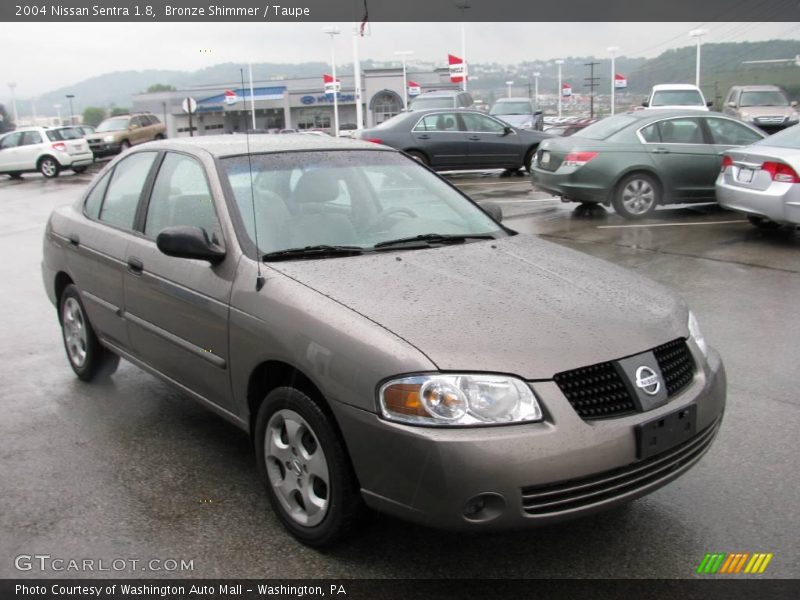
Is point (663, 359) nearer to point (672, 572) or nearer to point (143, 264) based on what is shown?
point (672, 572)

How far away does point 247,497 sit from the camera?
3598 millimetres

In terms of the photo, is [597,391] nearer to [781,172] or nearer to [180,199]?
[180,199]

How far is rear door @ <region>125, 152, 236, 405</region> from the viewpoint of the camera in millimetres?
3576

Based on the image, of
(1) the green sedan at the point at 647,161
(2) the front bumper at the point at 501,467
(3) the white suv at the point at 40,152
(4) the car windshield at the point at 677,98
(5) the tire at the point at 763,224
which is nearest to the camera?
(2) the front bumper at the point at 501,467

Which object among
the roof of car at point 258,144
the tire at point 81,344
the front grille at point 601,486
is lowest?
the tire at point 81,344

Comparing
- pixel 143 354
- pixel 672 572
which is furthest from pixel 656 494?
pixel 143 354

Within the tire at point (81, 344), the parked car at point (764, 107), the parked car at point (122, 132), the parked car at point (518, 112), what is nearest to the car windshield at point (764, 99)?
the parked car at point (764, 107)

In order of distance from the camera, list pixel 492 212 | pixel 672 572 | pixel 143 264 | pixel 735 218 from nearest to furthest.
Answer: pixel 672 572 < pixel 143 264 < pixel 492 212 < pixel 735 218

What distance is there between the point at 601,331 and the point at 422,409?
0.79 meters

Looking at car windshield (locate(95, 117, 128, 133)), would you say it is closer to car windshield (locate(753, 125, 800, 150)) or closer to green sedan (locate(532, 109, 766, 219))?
green sedan (locate(532, 109, 766, 219))

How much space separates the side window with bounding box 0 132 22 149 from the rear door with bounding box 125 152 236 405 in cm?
2479

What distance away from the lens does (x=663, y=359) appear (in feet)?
9.98

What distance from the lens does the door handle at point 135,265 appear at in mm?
4211

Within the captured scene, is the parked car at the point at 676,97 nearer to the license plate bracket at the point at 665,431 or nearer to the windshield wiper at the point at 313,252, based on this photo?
the windshield wiper at the point at 313,252
